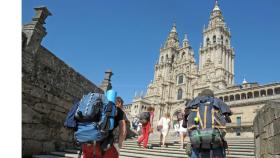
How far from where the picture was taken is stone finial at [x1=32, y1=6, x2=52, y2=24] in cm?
680

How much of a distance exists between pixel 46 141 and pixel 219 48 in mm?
54602

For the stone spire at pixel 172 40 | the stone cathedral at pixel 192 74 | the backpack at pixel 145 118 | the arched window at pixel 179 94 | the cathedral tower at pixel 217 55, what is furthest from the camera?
the stone spire at pixel 172 40

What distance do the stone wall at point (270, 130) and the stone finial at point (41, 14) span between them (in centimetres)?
582

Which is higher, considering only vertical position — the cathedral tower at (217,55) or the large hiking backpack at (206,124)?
the cathedral tower at (217,55)

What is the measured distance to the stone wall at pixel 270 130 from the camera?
399 cm

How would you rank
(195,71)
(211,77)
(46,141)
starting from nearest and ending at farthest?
1. (46,141)
2. (211,77)
3. (195,71)

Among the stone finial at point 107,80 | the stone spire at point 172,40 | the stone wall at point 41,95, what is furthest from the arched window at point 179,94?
the stone wall at point 41,95

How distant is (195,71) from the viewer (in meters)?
60.2

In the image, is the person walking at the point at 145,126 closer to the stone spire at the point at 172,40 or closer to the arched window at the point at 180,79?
the arched window at the point at 180,79

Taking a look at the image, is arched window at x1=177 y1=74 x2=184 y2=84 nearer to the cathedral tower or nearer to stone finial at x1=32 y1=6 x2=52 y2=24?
the cathedral tower

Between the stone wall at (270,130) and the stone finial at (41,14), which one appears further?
the stone finial at (41,14)

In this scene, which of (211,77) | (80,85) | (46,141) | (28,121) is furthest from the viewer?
(211,77)
